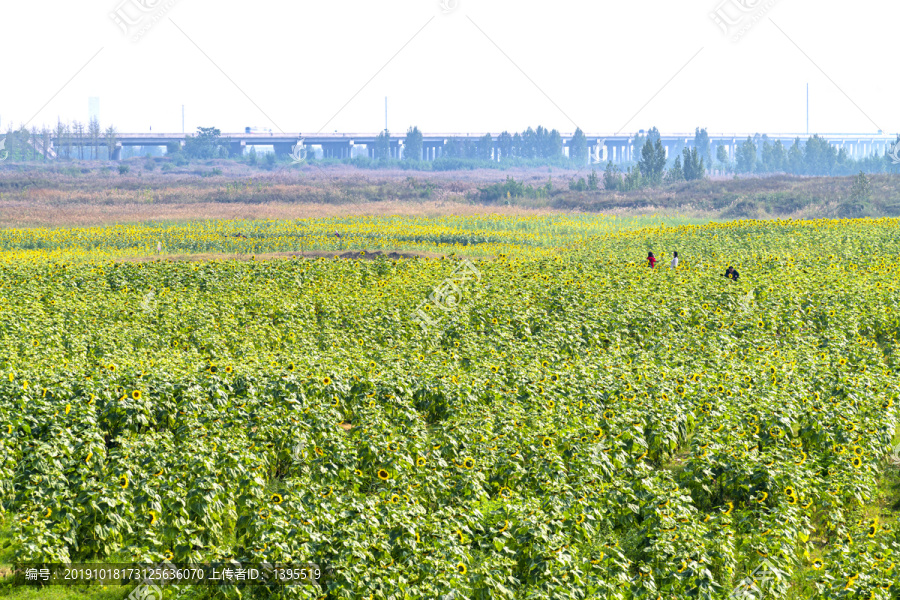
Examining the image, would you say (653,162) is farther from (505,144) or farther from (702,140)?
(505,144)

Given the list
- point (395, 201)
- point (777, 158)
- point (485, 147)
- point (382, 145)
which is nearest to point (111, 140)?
point (382, 145)

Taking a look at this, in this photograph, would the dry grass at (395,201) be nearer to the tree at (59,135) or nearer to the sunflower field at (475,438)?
the sunflower field at (475,438)

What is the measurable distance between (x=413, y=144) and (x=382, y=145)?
815 cm

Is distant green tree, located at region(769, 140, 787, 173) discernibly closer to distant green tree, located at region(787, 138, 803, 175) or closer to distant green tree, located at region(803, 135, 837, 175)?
distant green tree, located at region(787, 138, 803, 175)

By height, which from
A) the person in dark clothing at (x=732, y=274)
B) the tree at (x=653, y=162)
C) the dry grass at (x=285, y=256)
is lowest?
the person in dark clothing at (x=732, y=274)

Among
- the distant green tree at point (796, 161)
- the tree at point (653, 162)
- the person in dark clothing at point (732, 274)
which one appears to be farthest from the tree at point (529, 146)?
the person in dark clothing at point (732, 274)

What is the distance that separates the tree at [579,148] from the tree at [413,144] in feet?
118

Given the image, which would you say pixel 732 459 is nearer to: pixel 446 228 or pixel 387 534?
pixel 387 534

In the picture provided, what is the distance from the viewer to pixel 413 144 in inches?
6747

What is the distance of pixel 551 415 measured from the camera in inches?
460

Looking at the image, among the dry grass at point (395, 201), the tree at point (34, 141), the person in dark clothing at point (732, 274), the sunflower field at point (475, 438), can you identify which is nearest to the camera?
the sunflower field at point (475, 438)

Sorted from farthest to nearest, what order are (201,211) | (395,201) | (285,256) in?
(395,201), (201,211), (285,256)

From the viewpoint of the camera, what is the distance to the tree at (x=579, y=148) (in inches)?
7092

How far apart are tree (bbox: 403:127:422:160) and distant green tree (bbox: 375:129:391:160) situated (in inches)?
171
